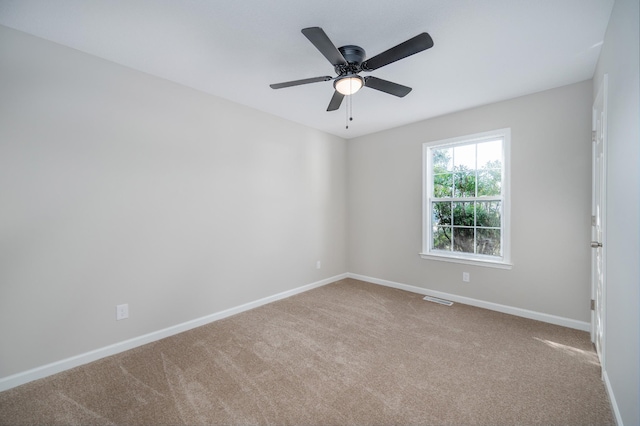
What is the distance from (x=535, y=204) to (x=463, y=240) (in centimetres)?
93

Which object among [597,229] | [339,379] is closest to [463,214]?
[597,229]

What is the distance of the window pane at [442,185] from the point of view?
3847 mm

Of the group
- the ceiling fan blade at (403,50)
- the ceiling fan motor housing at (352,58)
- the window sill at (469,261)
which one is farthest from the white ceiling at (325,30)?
the window sill at (469,261)

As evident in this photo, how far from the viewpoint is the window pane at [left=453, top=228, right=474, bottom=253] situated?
145 inches

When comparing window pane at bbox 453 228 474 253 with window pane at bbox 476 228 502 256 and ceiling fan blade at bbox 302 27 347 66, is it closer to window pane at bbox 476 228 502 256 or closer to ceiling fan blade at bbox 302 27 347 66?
window pane at bbox 476 228 502 256

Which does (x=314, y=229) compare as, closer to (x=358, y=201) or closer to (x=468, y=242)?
(x=358, y=201)

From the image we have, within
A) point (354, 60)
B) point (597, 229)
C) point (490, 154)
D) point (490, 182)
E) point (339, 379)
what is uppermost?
point (354, 60)

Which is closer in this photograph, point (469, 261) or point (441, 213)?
point (469, 261)

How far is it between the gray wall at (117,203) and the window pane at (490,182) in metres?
2.65

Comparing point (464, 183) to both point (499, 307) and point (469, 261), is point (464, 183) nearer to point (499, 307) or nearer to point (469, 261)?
point (469, 261)

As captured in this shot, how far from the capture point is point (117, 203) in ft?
8.04

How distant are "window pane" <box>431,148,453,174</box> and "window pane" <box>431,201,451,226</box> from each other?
1.57ft

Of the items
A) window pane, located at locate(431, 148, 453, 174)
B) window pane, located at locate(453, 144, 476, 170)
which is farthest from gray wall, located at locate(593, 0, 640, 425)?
window pane, located at locate(431, 148, 453, 174)

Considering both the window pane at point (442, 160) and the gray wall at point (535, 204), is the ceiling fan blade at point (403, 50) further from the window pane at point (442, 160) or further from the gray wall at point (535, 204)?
the window pane at point (442, 160)
